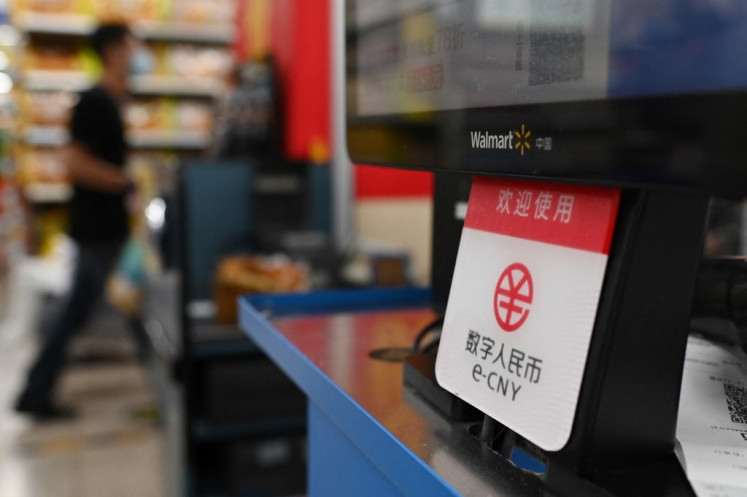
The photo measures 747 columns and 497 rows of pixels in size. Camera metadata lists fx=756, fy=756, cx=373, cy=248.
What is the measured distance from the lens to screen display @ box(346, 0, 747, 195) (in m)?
0.41

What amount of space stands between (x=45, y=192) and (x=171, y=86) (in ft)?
4.35

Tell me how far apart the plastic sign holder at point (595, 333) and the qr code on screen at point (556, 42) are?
85 mm

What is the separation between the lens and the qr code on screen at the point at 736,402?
612 millimetres

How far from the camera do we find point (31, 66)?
588cm

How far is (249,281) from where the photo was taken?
2504mm

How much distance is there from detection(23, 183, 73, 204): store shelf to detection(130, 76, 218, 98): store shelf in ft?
3.24

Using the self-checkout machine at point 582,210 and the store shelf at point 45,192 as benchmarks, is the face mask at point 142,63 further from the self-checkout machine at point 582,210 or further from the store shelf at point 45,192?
the self-checkout machine at point 582,210

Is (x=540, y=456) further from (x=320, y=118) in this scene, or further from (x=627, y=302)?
(x=320, y=118)

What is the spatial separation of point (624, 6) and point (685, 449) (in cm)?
32

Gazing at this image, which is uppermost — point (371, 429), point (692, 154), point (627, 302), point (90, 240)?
point (692, 154)

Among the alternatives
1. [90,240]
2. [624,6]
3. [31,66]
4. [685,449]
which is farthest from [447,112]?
[31,66]

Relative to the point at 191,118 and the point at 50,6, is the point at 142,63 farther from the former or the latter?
the point at 50,6

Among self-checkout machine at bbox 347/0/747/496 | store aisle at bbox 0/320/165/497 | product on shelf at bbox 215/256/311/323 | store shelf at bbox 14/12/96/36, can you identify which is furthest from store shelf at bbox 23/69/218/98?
self-checkout machine at bbox 347/0/747/496

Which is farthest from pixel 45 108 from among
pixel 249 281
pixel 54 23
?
pixel 249 281
